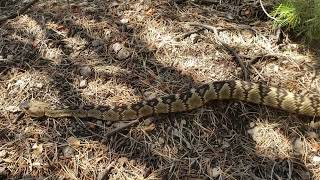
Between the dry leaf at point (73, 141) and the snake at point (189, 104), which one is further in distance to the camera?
the snake at point (189, 104)

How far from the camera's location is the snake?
4.82m

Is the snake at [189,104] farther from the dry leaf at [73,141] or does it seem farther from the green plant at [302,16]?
the green plant at [302,16]

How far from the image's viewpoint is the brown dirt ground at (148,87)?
14.7ft

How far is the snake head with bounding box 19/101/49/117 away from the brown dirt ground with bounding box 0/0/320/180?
113mm

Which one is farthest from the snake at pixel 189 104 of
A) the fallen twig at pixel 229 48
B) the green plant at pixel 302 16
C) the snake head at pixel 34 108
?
the green plant at pixel 302 16

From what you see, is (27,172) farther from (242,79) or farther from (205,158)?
(242,79)

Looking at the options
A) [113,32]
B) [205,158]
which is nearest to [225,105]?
[205,158]

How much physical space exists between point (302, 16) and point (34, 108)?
3315 mm

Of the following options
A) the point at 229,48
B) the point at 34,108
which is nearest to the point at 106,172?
the point at 34,108

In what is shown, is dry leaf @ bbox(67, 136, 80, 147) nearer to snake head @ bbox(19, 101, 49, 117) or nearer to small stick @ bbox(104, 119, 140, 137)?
small stick @ bbox(104, 119, 140, 137)

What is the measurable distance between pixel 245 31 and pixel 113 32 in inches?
66.5

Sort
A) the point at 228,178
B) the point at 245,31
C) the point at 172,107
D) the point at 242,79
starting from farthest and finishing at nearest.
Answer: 1. the point at 245,31
2. the point at 242,79
3. the point at 172,107
4. the point at 228,178

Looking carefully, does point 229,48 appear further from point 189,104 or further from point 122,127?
point 122,127

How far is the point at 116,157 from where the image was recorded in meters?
4.54
